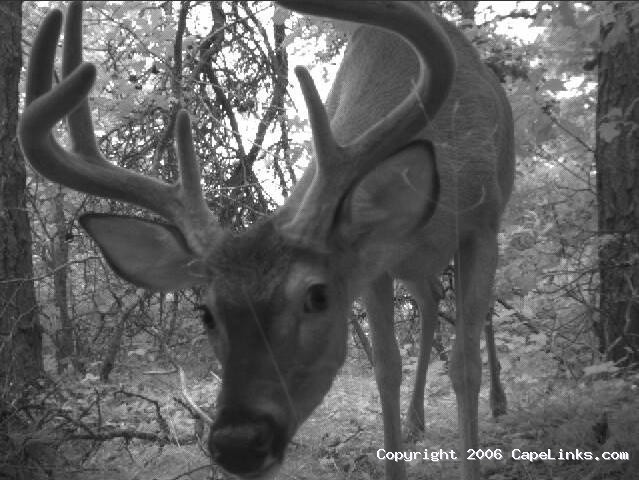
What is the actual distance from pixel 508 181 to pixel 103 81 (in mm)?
3659

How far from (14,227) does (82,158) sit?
1.36m

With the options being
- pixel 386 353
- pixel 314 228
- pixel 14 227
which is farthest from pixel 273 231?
pixel 14 227

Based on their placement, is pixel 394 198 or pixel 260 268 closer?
pixel 260 268

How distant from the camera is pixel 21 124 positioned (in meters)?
3.21

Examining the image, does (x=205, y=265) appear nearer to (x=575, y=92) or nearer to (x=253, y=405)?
(x=253, y=405)

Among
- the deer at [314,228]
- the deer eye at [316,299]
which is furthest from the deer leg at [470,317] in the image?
the deer eye at [316,299]

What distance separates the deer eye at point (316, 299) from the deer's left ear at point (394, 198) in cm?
33

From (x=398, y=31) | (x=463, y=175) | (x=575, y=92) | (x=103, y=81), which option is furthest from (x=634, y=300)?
(x=103, y=81)

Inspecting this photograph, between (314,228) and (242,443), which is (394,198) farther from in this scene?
(242,443)

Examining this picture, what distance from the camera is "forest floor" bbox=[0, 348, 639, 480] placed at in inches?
146

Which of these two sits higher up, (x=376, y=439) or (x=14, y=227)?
(x=14, y=227)

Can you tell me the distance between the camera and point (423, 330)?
219 inches

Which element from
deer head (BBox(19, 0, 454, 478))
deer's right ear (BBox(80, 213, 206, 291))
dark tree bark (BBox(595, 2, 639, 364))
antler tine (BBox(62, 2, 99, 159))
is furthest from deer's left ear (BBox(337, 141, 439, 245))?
dark tree bark (BBox(595, 2, 639, 364))

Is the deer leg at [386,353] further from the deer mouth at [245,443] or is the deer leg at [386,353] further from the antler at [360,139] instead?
the deer mouth at [245,443]
